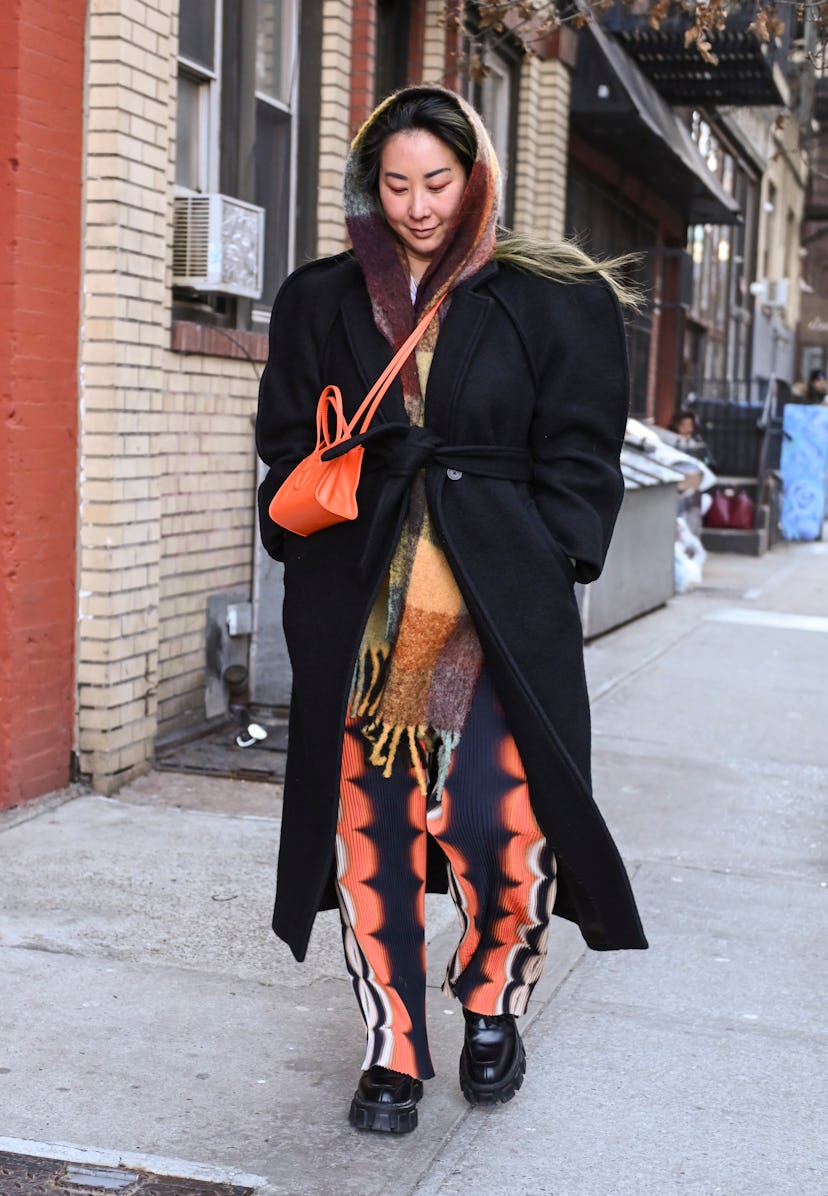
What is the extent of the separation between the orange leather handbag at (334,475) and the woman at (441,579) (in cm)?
5

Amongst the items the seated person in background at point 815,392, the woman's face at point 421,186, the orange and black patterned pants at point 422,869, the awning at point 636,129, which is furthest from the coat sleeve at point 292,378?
the seated person in background at point 815,392

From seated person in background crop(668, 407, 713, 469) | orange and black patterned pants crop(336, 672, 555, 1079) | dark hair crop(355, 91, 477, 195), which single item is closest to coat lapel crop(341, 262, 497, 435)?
dark hair crop(355, 91, 477, 195)

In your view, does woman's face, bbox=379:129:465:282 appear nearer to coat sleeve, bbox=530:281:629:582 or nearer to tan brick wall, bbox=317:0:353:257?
coat sleeve, bbox=530:281:629:582

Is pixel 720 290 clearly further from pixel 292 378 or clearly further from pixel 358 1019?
pixel 292 378

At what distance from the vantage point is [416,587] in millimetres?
3113

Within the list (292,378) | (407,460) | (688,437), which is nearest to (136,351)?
(292,378)

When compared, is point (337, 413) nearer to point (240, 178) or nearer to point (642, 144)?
point (240, 178)

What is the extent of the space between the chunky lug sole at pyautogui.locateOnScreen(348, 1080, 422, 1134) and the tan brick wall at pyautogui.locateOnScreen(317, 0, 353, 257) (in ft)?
16.5

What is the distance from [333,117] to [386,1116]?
5414 millimetres

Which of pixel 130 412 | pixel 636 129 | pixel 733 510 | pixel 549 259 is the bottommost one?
pixel 733 510

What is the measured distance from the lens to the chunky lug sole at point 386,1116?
10.6 feet

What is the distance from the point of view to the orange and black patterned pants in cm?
318

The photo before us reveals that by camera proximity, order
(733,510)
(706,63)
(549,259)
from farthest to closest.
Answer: (733,510)
(706,63)
(549,259)

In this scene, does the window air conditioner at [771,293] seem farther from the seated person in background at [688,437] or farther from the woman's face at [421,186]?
the woman's face at [421,186]
